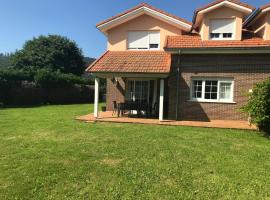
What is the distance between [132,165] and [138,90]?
41.5 ft

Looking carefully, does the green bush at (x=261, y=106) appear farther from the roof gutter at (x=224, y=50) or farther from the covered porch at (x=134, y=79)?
the covered porch at (x=134, y=79)

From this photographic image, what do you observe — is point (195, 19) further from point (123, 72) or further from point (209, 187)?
point (209, 187)

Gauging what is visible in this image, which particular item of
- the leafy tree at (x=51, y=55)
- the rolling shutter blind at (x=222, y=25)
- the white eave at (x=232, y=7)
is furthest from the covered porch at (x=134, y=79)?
the leafy tree at (x=51, y=55)

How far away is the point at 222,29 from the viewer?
16828 mm

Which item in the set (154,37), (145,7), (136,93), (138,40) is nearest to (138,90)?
(136,93)

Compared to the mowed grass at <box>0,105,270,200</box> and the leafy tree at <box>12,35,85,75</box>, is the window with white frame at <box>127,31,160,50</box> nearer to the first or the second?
the mowed grass at <box>0,105,270,200</box>

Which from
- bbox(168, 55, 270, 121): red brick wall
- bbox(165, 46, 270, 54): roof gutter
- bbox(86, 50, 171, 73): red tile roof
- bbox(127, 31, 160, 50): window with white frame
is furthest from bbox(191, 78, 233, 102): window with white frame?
bbox(127, 31, 160, 50): window with white frame

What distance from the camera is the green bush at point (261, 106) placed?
1154 centimetres

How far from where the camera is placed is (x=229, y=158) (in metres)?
8.02

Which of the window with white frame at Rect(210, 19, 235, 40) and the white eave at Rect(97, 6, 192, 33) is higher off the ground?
the white eave at Rect(97, 6, 192, 33)

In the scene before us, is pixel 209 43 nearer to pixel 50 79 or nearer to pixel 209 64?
pixel 209 64

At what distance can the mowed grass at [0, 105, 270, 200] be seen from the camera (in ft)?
18.1

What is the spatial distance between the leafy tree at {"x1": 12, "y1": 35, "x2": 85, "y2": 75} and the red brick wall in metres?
34.4

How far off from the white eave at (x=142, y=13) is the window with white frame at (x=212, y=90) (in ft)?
15.8
